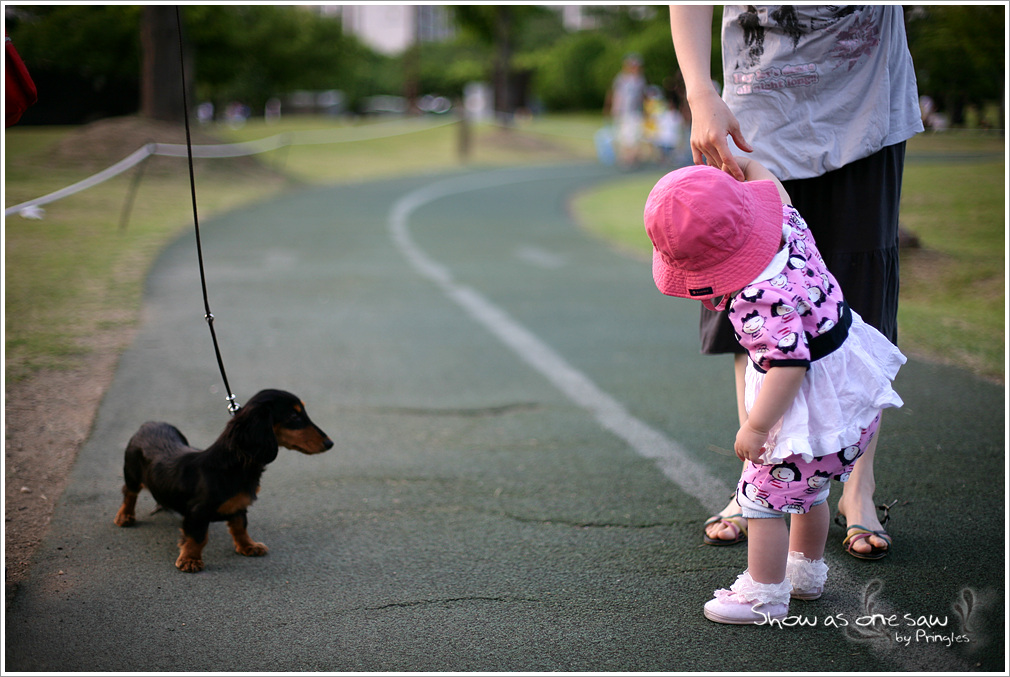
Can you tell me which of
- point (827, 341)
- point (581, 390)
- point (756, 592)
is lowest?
point (581, 390)

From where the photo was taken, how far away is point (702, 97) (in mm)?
2428

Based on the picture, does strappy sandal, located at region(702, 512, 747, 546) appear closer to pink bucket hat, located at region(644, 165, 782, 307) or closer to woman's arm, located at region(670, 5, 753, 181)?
pink bucket hat, located at region(644, 165, 782, 307)

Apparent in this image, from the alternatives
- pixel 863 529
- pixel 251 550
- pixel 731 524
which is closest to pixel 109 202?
pixel 251 550

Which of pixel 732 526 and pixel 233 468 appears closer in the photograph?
pixel 233 468

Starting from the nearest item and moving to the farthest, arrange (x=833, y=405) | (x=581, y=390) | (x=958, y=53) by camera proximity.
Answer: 1. (x=833, y=405)
2. (x=581, y=390)
3. (x=958, y=53)

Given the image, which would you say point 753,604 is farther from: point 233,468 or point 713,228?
point 233,468

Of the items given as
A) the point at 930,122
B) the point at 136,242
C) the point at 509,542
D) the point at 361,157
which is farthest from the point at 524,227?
the point at 361,157

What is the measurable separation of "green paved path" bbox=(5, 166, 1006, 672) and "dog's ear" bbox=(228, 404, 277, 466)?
0.40m

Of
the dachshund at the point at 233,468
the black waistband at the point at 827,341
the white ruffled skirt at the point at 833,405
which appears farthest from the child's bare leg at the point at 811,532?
the dachshund at the point at 233,468

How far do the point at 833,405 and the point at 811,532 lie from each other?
48cm

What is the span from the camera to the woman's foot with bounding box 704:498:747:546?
2.91 m

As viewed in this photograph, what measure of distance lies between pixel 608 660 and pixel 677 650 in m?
0.20

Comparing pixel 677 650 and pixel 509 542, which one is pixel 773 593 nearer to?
pixel 677 650

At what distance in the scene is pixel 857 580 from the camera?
263 cm
